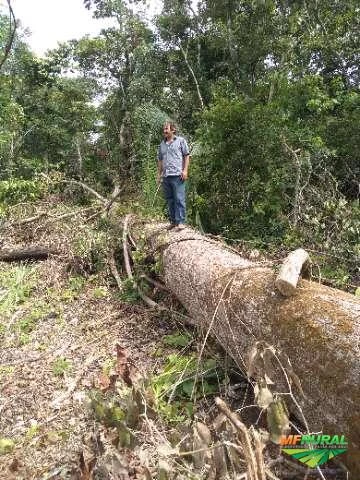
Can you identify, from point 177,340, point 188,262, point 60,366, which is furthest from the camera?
point 188,262

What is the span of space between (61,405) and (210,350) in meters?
1.38

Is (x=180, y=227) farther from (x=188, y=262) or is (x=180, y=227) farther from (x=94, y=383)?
(x=94, y=383)

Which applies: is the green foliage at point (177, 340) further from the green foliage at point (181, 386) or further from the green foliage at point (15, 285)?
the green foliage at point (15, 285)

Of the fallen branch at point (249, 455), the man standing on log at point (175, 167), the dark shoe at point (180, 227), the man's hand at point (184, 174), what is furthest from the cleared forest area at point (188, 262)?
the man's hand at point (184, 174)

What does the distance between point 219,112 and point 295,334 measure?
19.6 feet

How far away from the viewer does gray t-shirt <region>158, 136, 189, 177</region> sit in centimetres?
660

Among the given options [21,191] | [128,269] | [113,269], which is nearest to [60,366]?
[128,269]

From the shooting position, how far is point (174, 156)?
6.59 metres

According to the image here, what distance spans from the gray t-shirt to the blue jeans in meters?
0.10

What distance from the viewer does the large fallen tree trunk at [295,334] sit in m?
2.53

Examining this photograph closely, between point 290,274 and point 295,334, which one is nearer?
point 295,334

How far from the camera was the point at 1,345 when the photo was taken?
5.27 meters

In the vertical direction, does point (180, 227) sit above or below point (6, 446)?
above

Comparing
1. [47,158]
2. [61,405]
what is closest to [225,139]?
[61,405]
